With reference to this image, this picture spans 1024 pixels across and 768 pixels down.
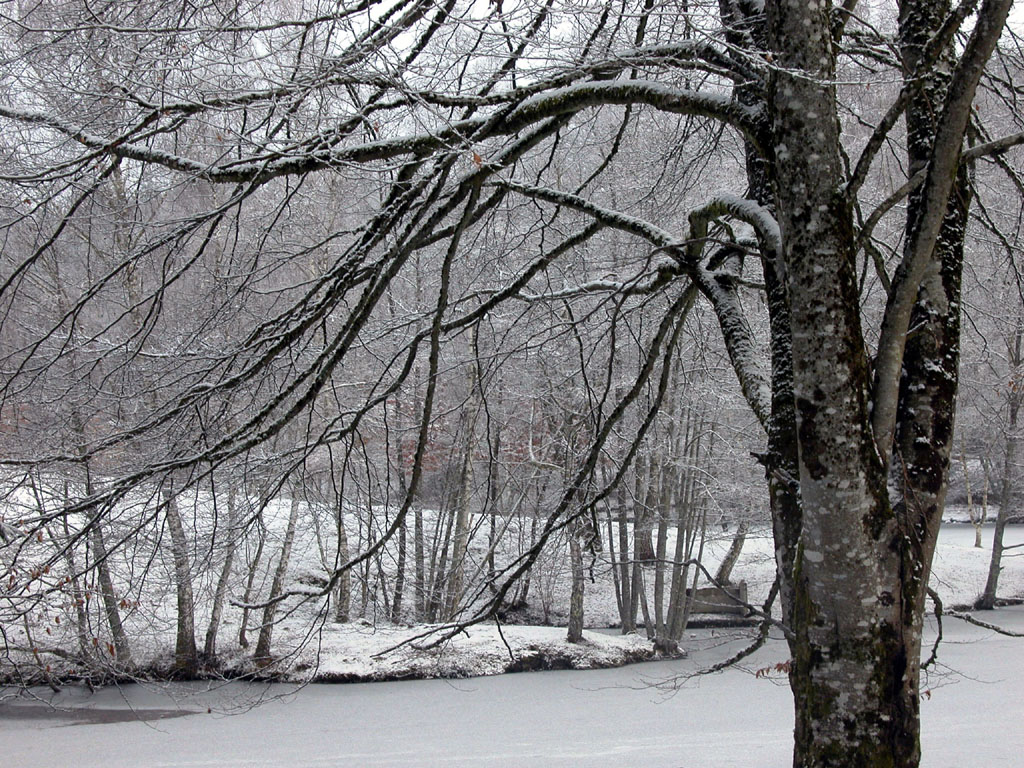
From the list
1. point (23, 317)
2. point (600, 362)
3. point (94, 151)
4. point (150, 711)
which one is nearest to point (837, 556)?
point (94, 151)

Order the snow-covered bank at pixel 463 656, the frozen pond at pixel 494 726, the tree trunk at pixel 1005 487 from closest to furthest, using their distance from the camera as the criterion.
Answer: the frozen pond at pixel 494 726 < the snow-covered bank at pixel 463 656 < the tree trunk at pixel 1005 487

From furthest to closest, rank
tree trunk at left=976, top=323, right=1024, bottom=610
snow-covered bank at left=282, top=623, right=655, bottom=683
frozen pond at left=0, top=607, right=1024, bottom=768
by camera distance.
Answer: tree trunk at left=976, top=323, right=1024, bottom=610
snow-covered bank at left=282, top=623, right=655, bottom=683
frozen pond at left=0, top=607, right=1024, bottom=768

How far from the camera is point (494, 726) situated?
8.73 metres

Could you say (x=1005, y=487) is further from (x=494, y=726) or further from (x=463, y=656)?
(x=494, y=726)

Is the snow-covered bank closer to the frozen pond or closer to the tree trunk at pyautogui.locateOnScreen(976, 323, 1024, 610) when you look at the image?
the frozen pond

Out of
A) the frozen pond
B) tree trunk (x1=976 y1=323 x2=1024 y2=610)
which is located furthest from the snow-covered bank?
tree trunk (x1=976 y1=323 x2=1024 y2=610)

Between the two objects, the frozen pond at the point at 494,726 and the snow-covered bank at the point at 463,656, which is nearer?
the frozen pond at the point at 494,726

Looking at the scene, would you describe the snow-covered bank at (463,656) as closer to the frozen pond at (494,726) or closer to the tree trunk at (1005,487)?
the frozen pond at (494,726)

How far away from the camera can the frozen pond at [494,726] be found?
734cm

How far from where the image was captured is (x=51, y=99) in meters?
2.64

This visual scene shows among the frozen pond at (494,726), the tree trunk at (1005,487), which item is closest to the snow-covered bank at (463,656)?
the frozen pond at (494,726)

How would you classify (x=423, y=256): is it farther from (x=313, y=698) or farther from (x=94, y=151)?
(x=94, y=151)

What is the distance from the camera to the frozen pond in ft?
24.1

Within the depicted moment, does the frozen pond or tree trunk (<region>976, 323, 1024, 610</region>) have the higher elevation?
tree trunk (<region>976, 323, 1024, 610</region>)
